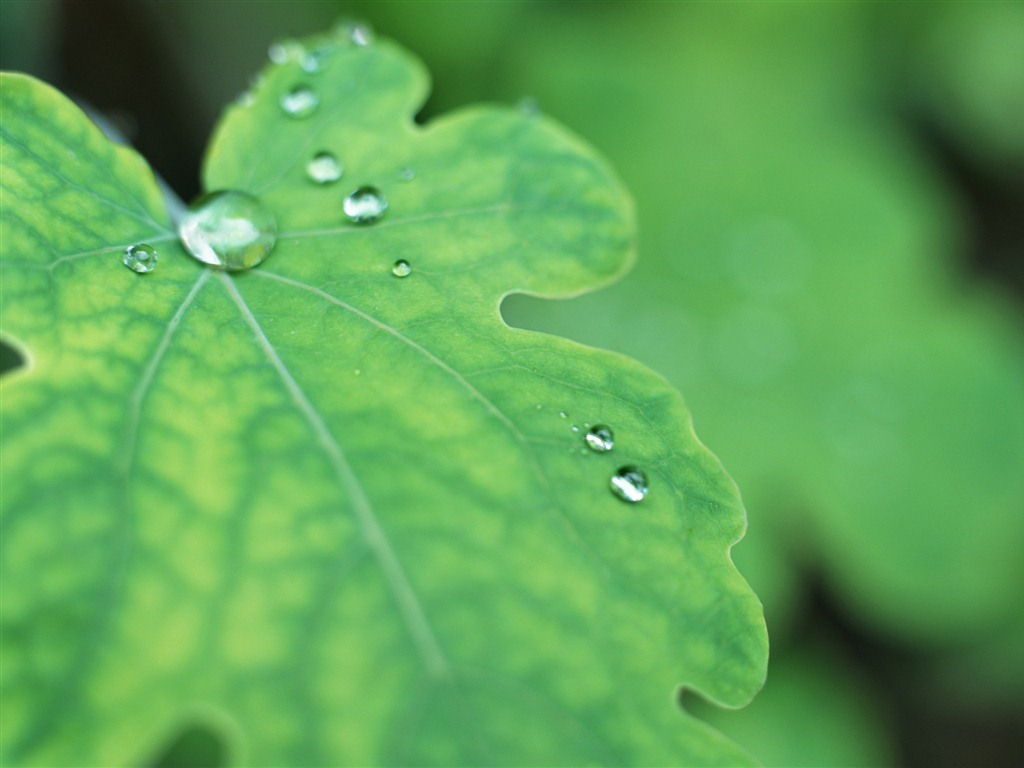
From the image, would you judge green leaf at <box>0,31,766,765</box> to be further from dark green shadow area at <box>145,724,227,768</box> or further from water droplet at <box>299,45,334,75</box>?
dark green shadow area at <box>145,724,227,768</box>

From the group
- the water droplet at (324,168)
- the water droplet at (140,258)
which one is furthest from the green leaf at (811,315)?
the water droplet at (140,258)

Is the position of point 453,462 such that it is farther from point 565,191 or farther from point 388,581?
point 565,191

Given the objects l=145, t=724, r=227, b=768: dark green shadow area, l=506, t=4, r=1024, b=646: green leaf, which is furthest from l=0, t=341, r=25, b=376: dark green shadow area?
l=506, t=4, r=1024, b=646: green leaf

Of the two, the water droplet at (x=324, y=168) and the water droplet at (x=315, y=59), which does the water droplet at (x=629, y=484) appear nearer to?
the water droplet at (x=324, y=168)

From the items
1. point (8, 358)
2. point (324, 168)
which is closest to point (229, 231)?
point (324, 168)

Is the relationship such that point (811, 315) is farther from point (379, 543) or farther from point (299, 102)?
point (379, 543)
